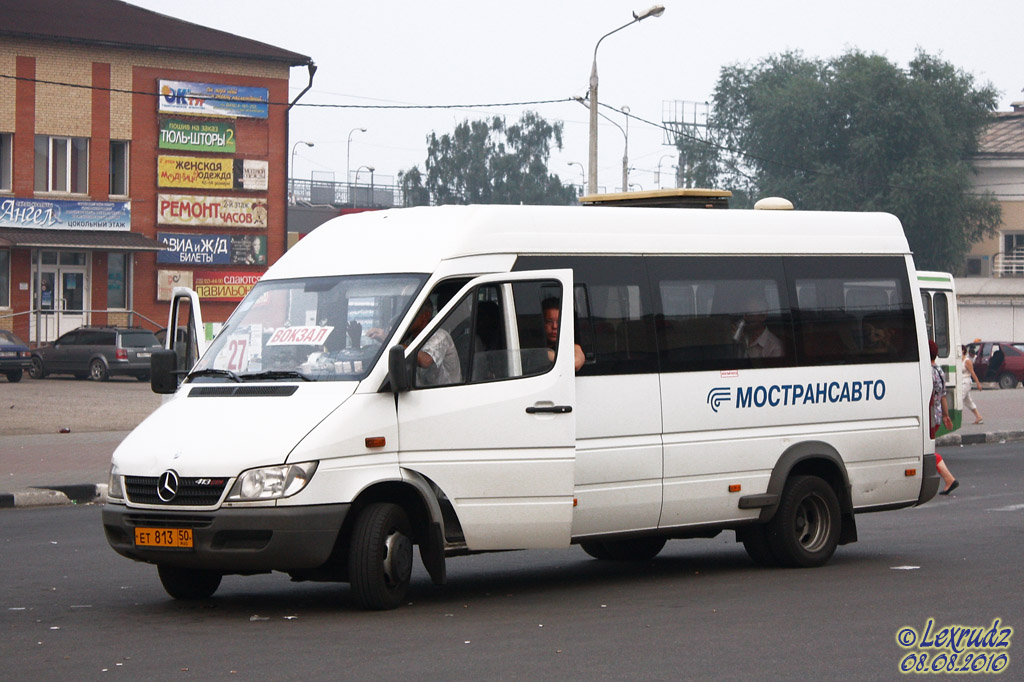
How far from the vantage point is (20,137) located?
44688mm

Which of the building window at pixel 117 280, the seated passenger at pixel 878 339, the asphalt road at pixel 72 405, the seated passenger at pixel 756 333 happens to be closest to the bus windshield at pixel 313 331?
the seated passenger at pixel 756 333

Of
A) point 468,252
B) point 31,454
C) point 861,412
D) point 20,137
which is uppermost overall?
point 20,137

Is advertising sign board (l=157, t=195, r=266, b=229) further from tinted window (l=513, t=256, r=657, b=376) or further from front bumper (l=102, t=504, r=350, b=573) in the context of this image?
front bumper (l=102, t=504, r=350, b=573)

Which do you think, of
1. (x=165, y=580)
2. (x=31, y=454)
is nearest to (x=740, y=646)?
(x=165, y=580)

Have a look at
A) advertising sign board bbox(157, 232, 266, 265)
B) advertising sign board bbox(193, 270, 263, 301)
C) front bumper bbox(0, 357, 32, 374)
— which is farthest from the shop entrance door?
front bumper bbox(0, 357, 32, 374)

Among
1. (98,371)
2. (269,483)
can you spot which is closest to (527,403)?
(269,483)

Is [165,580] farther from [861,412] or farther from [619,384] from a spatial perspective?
[861,412]

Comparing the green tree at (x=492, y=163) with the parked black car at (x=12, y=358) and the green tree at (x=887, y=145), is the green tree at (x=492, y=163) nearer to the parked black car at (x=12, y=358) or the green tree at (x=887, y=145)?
the green tree at (x=887, y=145)

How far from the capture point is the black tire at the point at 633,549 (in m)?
11.2

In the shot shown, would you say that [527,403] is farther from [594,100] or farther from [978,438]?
[594,100]

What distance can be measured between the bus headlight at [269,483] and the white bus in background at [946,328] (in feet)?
47.5

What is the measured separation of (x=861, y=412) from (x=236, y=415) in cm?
504

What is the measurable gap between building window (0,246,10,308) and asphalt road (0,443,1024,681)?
112 feet

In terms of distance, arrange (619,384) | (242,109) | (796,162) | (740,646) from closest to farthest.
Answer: (740,646)
(619,384)
(242,109)
(796,162)
